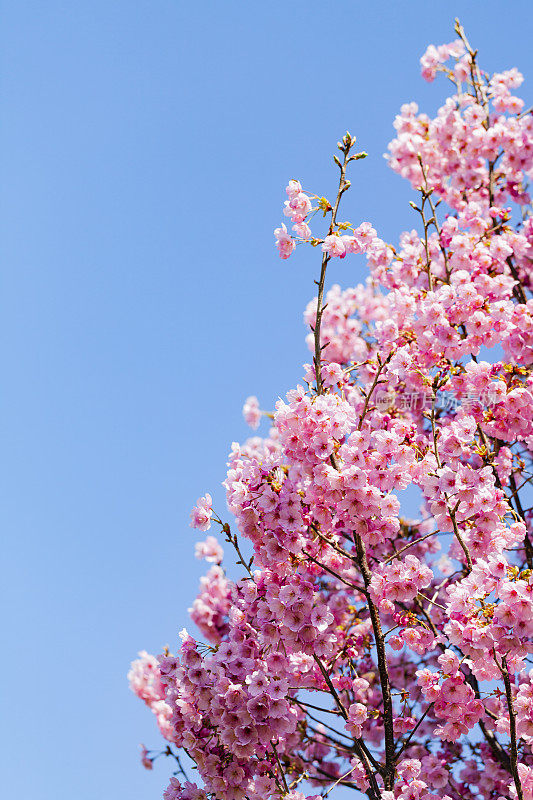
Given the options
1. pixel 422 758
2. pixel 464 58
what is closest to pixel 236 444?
pixel 422 758

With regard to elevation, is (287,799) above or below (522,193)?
below

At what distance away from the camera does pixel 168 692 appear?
5215 mm

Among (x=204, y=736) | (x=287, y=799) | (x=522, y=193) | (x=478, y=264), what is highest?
(x=522, y=193)

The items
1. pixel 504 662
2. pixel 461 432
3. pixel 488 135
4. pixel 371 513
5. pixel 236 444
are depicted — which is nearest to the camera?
pixel 504 662

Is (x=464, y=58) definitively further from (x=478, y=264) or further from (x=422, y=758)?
(x=422, y=758)

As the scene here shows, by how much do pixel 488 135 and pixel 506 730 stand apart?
640cm

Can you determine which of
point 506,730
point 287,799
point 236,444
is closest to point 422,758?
point 506,730

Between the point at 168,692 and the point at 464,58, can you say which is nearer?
the point at 168,692

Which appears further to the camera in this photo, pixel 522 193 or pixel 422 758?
pixel 522 193

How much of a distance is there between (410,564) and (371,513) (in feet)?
1.74

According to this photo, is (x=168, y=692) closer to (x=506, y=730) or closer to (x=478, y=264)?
(x=506, y=730)

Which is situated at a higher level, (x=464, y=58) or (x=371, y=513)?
(x=464, y=58)

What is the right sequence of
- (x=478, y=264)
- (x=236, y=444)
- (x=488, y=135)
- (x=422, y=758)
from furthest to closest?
1. (x=488, y=135)
2. (x=478, y=264)
3. (x=422, y=758)
4. (x=236, y=444)

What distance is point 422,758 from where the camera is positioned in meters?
6.12
